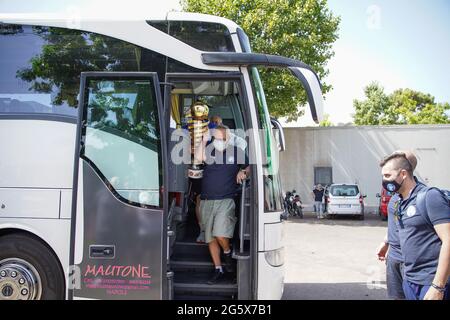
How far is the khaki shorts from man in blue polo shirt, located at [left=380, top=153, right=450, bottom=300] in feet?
5.97

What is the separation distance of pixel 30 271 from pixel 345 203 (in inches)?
640

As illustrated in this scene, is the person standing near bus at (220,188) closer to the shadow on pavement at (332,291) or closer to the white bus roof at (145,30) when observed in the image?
the white bus roof at (145,30)

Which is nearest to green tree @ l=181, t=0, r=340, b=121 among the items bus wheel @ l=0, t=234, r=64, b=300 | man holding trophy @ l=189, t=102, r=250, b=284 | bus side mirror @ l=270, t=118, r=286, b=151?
A: bus side mirror @ l=270, t=118, r=286, b=151

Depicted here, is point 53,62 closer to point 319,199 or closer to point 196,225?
point 196,225

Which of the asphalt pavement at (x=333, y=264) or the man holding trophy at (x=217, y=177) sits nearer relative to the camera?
the man holding trophy at (x=217, y=177)

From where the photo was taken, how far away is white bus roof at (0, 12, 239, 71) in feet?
14.2

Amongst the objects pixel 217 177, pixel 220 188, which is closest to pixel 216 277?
pixel 220 188

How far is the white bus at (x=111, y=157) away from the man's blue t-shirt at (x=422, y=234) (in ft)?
4.19

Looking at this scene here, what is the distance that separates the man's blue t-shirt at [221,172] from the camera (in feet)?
15.5

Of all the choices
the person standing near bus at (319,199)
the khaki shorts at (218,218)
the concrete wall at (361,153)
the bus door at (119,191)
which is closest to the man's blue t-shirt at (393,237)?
the khaki shorts at (218,218)

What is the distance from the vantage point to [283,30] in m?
16.5

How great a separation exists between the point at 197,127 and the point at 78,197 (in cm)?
160
